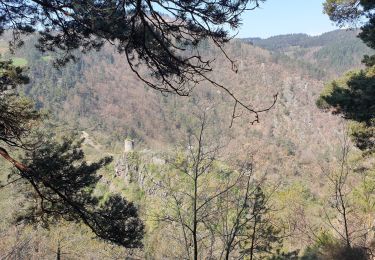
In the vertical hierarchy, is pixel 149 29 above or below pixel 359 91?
below

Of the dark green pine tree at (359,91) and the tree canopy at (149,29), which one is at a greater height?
the dark green pine tree at (359,91)

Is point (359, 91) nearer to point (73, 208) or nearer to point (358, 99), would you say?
point (358, 99)

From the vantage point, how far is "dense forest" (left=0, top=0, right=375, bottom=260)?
4562 millimetres

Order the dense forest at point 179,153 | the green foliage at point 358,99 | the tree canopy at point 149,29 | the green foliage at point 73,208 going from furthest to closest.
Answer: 1. the green foliage at point 358,99
2. the green foliage at point 73,208
3. the dense forest at point 179,153
4. the tree canopy at point 149,29

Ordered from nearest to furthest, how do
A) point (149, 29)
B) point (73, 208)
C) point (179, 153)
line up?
1. point (149, 29)
2. point (73, 208)
3. point (179, 153)

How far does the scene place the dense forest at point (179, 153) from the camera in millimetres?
4562

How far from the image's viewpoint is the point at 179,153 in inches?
275

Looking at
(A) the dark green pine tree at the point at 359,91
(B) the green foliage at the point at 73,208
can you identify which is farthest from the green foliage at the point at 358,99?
(B) the green foliage at the point at 73,208

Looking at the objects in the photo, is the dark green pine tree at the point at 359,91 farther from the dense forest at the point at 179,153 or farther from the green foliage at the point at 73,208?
the green foliage at the point at 73,208

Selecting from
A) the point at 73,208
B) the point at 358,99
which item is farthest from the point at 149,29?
the point at 358,99

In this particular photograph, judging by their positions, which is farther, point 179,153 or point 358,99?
point 358,99

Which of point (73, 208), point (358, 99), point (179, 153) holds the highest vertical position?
point (358, 99)

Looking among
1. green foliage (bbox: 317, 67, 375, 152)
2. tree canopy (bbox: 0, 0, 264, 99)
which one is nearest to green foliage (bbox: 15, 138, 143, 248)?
tree canopy (bbox: 0, 0, 264, 99)

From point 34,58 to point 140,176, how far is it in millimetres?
82783
